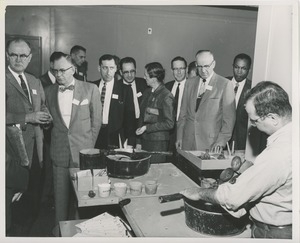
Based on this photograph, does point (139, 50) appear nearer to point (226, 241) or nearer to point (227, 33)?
point (227, 33)

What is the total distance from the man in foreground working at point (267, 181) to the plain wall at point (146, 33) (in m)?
1.05

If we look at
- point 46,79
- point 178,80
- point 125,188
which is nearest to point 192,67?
point 178,80

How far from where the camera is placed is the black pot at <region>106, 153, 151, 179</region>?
173cm

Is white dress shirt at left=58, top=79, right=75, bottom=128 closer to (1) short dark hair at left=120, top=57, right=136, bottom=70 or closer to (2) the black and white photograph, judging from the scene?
(2) the black and white photograph

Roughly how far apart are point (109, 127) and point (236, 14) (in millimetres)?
1370

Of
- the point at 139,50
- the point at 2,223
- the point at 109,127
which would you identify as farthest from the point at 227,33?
the point at 2,223

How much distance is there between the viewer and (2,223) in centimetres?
145

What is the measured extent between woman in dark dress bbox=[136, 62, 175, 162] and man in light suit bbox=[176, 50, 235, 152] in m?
0.19

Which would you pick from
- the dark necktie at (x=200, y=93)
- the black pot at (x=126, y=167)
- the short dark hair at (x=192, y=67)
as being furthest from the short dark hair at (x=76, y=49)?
the black pot at (x=126, y=167)

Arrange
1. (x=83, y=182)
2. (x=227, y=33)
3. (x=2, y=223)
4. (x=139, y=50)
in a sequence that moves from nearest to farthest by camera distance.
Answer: (x=2, y=223) → (x=83, y=182) → (x=227, y=33) → (x=139, y=50)

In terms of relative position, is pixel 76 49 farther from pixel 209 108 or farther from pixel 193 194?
pixel 193 194

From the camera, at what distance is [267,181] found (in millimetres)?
1054

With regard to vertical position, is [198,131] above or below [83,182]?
above

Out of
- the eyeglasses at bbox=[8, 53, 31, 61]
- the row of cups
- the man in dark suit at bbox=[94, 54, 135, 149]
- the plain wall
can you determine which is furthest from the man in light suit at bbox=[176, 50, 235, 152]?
the eyeglasses at bbox=[8, 53, 31, 61]
